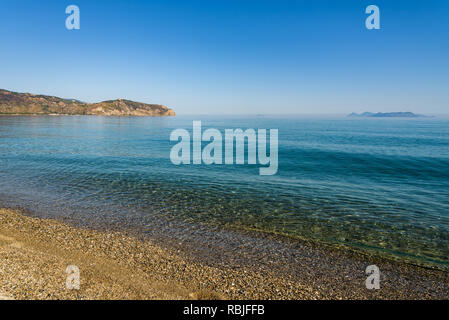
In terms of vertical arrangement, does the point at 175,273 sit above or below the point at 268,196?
below

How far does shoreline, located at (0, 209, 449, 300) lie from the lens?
30.6 feet

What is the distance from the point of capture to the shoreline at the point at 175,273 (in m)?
9.34

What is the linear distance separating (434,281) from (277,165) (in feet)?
90.5

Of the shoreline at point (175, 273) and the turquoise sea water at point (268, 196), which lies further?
the turquoise sea water at point (268, 196)

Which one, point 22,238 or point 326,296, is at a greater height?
point 22,238

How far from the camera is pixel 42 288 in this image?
9031 mm

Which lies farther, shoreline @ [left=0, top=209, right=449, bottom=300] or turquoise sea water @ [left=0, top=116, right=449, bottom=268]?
turquoise sea water @ [left=0, top=116, right=449, bottom=268]

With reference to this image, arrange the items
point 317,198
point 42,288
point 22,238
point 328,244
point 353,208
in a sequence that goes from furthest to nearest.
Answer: point 317,198
point 353,208
point 328,244
point 22,238
point 42,288

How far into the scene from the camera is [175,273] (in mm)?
10781

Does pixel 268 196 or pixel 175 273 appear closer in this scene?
pixel 175 273

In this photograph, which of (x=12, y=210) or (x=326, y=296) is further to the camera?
(x=12, y=210)

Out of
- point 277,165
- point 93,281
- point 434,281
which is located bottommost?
point 434,281

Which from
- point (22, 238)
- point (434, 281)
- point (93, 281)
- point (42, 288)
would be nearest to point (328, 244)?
point (434, 281)

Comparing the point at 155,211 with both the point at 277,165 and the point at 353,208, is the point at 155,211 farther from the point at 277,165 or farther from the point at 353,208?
the point at 277,165
